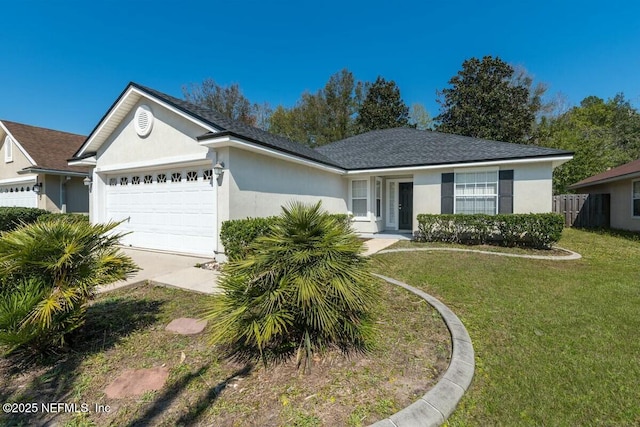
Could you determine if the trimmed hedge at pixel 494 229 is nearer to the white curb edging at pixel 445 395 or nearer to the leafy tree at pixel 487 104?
the white curb edging at pixel 445 395

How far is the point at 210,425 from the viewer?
2.22m

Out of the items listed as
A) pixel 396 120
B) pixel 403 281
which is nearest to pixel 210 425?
pixel 403 281

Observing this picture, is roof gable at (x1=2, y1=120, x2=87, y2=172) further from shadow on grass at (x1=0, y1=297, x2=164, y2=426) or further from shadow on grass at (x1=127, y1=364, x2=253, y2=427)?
shadow on grass at (x1=127, y1=364, x2=253, y2=427)

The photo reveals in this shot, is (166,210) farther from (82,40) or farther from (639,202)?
(639,202)

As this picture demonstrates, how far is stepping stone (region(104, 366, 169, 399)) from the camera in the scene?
105 inches

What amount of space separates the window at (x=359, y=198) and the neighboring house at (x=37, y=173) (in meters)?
13.3

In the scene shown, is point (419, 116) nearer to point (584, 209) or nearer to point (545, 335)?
point (584, 209)

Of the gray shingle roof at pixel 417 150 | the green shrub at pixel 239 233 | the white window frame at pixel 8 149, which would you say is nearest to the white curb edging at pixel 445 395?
the green shrub at pixel 239 233

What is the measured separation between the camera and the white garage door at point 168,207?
27.9 ft

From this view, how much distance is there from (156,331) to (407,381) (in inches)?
127

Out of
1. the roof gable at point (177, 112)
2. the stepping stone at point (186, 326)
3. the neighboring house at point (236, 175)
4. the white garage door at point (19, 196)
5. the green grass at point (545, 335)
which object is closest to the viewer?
the green grass at point (545, 335)

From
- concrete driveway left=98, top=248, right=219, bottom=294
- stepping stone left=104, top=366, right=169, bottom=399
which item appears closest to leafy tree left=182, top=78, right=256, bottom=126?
concrete driveway left=98, top=248, right=219, bottom=294

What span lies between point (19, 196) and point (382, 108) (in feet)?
95.5

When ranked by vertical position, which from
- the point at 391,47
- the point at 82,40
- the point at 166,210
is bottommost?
the point at 166,210
